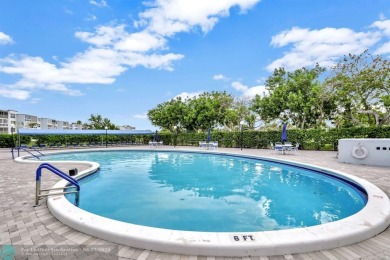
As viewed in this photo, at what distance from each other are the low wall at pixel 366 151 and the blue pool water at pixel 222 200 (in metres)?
2.94

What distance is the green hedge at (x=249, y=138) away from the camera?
17.9 meters

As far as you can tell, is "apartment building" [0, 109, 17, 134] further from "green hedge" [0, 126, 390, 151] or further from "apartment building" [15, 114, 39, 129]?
"green hedge" [0, 126, 390, 151]

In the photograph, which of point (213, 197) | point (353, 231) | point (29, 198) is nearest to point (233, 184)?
point (213, 197)

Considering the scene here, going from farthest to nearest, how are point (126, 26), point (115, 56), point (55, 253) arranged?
1. point (115, 56)
2. point (126, 26)
3. point (55, 253)

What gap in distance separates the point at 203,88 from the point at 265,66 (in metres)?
9.90

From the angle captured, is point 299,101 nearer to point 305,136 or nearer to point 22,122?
point 305,136

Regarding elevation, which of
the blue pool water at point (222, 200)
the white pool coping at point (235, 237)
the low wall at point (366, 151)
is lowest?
the blue pool water at point (222, 200)

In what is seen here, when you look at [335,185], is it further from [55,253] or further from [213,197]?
[55,253]

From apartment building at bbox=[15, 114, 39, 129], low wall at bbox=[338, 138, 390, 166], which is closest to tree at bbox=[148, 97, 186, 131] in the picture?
low wall at bbox=[338, 138, 390, 166]

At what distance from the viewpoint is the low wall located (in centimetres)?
1004

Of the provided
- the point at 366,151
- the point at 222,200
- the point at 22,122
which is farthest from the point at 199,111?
the point at 22,122

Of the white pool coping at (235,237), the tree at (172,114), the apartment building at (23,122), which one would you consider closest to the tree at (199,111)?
the tree at (172,114)

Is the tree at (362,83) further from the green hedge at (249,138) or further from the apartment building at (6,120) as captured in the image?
the apartment building at (6,120)

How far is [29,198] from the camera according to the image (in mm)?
5059
